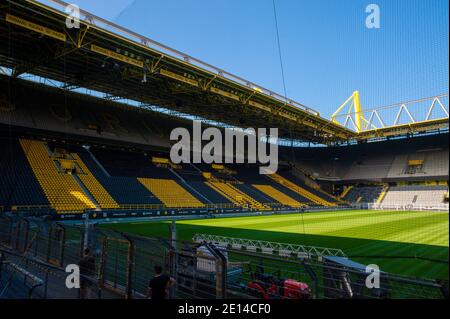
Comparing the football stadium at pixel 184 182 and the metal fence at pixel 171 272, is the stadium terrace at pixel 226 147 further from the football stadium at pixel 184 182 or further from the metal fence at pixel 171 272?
the metal fence at pixel 171 272

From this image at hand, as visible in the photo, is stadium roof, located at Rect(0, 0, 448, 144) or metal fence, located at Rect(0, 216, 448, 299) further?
stadium roof, located at Rect(0, 0, 448, 144)

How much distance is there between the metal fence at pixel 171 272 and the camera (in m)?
4.96

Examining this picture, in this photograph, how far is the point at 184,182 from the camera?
129 ft

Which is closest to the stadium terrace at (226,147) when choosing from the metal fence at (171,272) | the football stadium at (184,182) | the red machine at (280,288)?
the football stadium at (184,182)

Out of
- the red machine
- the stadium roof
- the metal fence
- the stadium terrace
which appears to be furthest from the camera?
the stadium terrace

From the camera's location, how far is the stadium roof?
1889 cm

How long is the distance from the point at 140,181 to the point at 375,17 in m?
32.4

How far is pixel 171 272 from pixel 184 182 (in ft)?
109

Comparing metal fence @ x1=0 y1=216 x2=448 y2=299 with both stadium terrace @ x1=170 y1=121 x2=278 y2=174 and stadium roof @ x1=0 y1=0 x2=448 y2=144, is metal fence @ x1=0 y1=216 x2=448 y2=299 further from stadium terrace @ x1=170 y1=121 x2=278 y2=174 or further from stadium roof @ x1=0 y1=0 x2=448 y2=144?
stadium terrace @ x1=170 y1=121 x2=278 y2=174

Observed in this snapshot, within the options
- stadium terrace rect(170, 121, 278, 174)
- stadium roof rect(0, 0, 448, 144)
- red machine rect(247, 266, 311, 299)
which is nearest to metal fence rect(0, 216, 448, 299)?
red machine rect(247, 266, 311, 299)

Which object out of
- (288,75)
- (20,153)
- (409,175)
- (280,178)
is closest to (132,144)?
(20,153)

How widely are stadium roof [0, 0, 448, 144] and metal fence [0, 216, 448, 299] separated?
8186 mm

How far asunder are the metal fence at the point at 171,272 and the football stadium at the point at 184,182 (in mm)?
52
